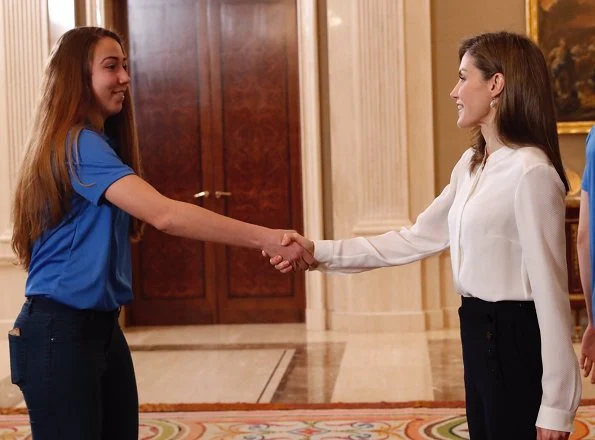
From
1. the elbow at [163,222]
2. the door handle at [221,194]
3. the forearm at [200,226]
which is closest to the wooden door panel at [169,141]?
the door handle at [221,194]

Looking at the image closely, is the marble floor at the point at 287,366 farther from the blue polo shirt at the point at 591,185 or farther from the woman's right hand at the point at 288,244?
the blue polo shirt at the point at 591,185

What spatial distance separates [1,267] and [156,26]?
7.77ft

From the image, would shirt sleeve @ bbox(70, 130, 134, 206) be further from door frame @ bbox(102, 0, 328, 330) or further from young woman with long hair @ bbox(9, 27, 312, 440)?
door frame @ bbox(102, 0, 328, 330)

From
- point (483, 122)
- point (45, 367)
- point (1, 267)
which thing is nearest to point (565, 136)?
point (1, 267)

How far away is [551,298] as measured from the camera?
6.84 feet

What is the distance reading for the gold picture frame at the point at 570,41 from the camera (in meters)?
7.85

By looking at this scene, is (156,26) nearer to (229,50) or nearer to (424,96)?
(229,50)

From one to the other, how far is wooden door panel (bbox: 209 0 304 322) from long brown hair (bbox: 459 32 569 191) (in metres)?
6.17

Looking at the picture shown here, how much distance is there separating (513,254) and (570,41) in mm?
6090

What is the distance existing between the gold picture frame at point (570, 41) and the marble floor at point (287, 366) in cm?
213

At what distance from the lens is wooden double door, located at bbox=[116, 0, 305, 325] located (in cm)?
838

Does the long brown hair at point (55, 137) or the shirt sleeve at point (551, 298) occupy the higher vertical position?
the long brown hair at point (55, 137)

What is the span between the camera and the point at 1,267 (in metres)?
8.12

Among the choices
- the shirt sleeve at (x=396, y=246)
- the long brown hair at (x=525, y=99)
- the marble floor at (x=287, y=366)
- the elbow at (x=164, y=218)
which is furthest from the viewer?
the marble floor at (x=287, y=366)
